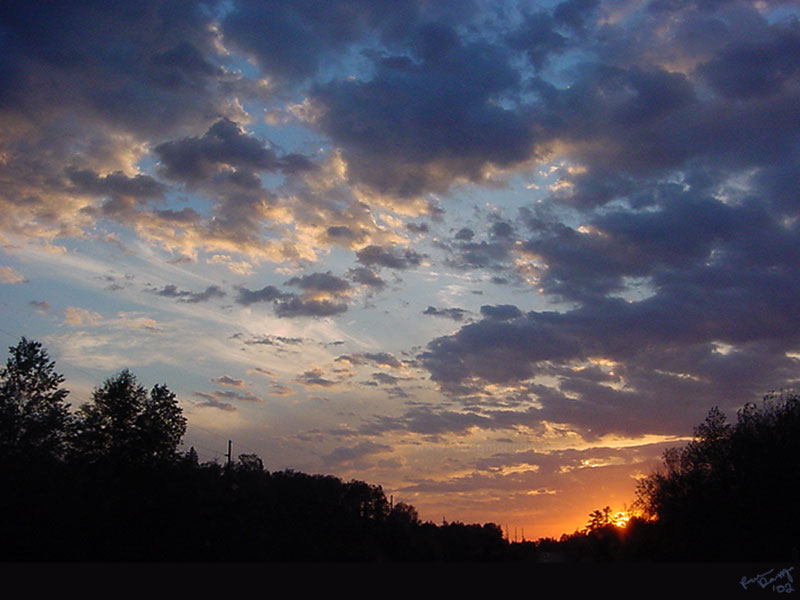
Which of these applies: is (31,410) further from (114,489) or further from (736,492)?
(736,492)

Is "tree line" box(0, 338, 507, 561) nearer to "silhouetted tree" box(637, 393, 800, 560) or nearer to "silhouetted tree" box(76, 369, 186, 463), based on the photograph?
"silhouetted tree" box(76, 369, 186, 463)

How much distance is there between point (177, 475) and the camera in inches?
2926

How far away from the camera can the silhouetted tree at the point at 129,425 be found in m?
74.2

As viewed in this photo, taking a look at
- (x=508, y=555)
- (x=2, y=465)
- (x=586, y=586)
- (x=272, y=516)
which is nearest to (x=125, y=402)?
(x=2, y=465)

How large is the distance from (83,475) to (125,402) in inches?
405

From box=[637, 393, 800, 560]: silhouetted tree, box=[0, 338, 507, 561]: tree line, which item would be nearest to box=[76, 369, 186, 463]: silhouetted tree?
box=[0, 338, 507, 561]: tree line

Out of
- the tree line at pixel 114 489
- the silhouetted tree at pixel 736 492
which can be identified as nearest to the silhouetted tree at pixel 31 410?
the tree line at pixel 114 489

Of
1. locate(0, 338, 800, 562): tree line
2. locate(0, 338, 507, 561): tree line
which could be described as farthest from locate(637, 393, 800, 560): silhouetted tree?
locate(0, 338, 507, 561): tree line

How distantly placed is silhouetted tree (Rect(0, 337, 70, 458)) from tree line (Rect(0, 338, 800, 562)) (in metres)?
0.10

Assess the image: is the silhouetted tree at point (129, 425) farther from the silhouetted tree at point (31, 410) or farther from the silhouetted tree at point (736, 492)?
the silhouetted tree at point (736, 492)

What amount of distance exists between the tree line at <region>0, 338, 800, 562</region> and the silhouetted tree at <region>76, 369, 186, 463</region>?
0.12m

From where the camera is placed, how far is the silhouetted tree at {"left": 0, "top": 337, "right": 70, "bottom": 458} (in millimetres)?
66625

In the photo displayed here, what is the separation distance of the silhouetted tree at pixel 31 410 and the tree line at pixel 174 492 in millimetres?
103

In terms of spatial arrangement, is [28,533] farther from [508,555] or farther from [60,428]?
[508,555]
